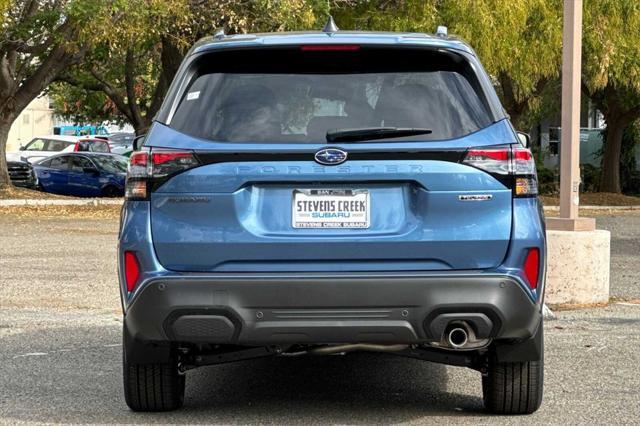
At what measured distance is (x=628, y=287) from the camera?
1275 centimetres

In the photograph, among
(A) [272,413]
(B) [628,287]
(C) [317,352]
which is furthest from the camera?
(B) [628,287]

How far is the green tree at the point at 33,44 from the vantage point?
2766 cm

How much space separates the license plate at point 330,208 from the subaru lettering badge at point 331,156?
128mm

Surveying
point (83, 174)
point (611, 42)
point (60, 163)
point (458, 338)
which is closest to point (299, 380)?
point (458, 338)

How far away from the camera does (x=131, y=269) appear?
5.93 m

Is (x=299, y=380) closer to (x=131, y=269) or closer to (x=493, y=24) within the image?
(x=131, y=269)

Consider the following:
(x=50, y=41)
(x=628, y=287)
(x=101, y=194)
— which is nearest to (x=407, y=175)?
(x=628, y=287)

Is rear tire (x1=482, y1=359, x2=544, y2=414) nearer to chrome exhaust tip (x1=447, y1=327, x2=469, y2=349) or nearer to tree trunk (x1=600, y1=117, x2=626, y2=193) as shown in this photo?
chrome exhaust tip (x1=447, y1=327, x2=469, y2=349)

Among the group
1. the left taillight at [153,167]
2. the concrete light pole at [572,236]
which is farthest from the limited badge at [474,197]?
the concrete light pole at [572,236]

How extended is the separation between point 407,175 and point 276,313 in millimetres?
864

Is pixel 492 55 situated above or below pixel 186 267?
above

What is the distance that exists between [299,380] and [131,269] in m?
2.13

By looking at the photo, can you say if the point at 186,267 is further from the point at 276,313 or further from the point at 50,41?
the point at 50,41

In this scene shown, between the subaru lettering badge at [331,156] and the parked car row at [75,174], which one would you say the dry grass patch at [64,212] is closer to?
the parked car row at [75,174]
